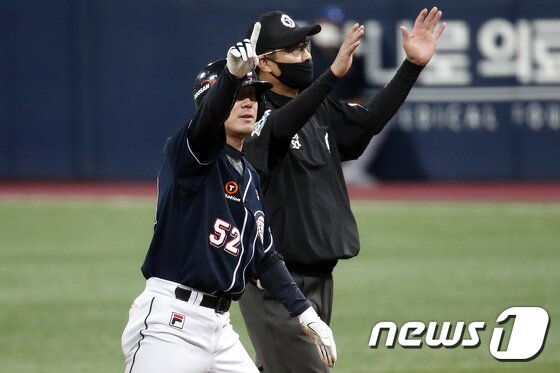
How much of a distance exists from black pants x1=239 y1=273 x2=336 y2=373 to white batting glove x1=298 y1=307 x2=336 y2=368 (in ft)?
1.31

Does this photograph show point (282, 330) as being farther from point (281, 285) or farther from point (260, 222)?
point (260, 222)

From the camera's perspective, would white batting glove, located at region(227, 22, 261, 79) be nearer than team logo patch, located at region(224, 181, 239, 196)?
Yes

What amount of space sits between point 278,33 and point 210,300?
1.77 metres

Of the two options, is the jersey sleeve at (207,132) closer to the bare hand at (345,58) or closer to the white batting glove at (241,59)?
the white batting glove at (241,59)

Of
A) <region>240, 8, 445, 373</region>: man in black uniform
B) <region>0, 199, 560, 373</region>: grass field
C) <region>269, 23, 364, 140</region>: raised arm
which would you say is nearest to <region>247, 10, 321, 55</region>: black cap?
<region>240, 8, 445, 373</region>: man in black uniform

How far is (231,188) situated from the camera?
5703 millimetres

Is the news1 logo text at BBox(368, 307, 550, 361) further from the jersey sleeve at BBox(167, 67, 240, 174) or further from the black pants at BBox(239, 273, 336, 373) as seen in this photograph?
the jersey sleeve at BBox(167, 67, 240, 174)

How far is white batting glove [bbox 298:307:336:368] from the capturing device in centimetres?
584

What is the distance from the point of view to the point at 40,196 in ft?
65.3

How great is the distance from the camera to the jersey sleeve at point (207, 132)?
17.5 feet

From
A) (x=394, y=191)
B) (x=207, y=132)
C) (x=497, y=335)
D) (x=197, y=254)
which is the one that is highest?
(x=207, y=132)

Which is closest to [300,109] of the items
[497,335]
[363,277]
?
[497,335]

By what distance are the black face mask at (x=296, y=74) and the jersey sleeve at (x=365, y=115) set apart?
19 centimetres

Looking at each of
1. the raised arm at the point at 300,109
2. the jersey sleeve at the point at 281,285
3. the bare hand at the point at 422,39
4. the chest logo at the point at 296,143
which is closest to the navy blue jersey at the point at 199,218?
the jersey sleeve at the point at 281,285
